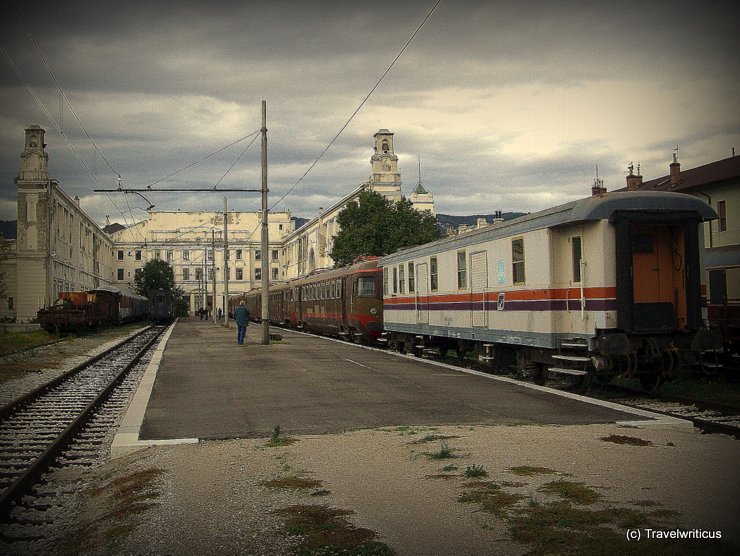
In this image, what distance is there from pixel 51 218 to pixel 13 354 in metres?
45.3

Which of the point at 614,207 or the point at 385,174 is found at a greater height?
the point at 385,174

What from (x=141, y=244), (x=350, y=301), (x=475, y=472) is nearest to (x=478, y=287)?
(x=475, y=472)

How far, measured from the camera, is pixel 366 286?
97.9 feet

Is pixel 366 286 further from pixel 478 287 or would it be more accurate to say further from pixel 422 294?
pixel 478 287

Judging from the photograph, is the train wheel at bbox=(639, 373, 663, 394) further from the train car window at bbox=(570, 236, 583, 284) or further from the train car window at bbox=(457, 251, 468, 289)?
the train car window at bbox=(457, 251, 468, 289)

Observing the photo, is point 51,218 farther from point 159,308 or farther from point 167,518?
point 167,518

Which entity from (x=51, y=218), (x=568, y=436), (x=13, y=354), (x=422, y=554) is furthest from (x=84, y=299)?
(x=422, y=554)

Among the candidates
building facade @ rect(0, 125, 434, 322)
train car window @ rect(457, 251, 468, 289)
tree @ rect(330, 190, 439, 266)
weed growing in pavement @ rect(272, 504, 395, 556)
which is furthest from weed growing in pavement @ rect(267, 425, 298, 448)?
tree @ rect(330, 190, 439, 266)

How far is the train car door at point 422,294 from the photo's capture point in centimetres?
2286

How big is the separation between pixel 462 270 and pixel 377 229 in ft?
96.5

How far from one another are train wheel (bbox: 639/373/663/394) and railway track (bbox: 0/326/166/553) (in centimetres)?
930

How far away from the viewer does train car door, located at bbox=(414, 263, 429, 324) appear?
75.0 feet

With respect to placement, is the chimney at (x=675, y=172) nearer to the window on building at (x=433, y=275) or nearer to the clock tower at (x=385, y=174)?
the window on building at (x=433, y=275)

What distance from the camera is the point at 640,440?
31.0 ft
